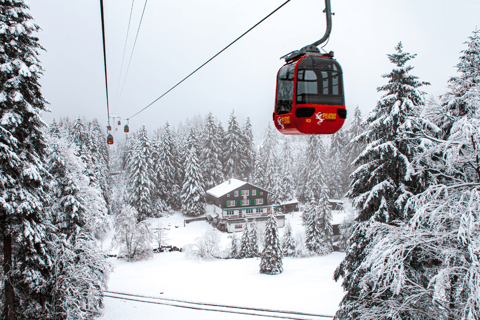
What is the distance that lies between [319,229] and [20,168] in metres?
33.1

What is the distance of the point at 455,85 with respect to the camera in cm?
1114

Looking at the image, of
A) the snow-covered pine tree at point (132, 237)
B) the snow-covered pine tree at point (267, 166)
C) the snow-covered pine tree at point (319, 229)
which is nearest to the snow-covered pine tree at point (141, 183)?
the snow-covered pine tree at point (132, 237)

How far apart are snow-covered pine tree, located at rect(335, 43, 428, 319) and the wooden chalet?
33.0 meters

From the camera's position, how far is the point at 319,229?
122 feet

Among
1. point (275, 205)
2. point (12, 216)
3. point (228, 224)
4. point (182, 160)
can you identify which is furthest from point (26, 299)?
point (182, 160)

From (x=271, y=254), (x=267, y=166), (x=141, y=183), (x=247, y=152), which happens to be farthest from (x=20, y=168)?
(x=247, y=152)

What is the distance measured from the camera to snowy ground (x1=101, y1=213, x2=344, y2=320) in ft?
66.4

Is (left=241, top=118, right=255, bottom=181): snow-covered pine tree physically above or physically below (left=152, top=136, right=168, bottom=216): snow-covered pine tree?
above

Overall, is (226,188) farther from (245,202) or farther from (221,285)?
(221,285)

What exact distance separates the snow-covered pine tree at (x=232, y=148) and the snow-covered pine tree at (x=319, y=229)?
79.8 ft

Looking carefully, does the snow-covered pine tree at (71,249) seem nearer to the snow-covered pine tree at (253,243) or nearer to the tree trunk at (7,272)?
the tree trunk at (7,272)

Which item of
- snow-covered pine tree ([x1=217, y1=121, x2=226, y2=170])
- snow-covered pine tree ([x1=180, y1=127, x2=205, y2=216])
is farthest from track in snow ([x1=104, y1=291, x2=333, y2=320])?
snow-covered pine tree ([x1=217, y1=121, x2=226, y2=170])

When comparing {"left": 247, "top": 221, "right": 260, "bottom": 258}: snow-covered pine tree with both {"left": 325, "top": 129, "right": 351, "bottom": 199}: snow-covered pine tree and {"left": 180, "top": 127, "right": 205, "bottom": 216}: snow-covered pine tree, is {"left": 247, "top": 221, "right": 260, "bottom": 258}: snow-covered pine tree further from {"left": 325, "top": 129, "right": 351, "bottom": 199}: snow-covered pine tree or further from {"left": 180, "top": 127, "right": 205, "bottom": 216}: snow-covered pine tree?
{"left": 325, "top": 129, "right": 351, "bottom": 199}: snow-covered pine tree

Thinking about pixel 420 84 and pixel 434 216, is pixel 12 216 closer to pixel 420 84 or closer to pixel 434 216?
pixel 434 216
